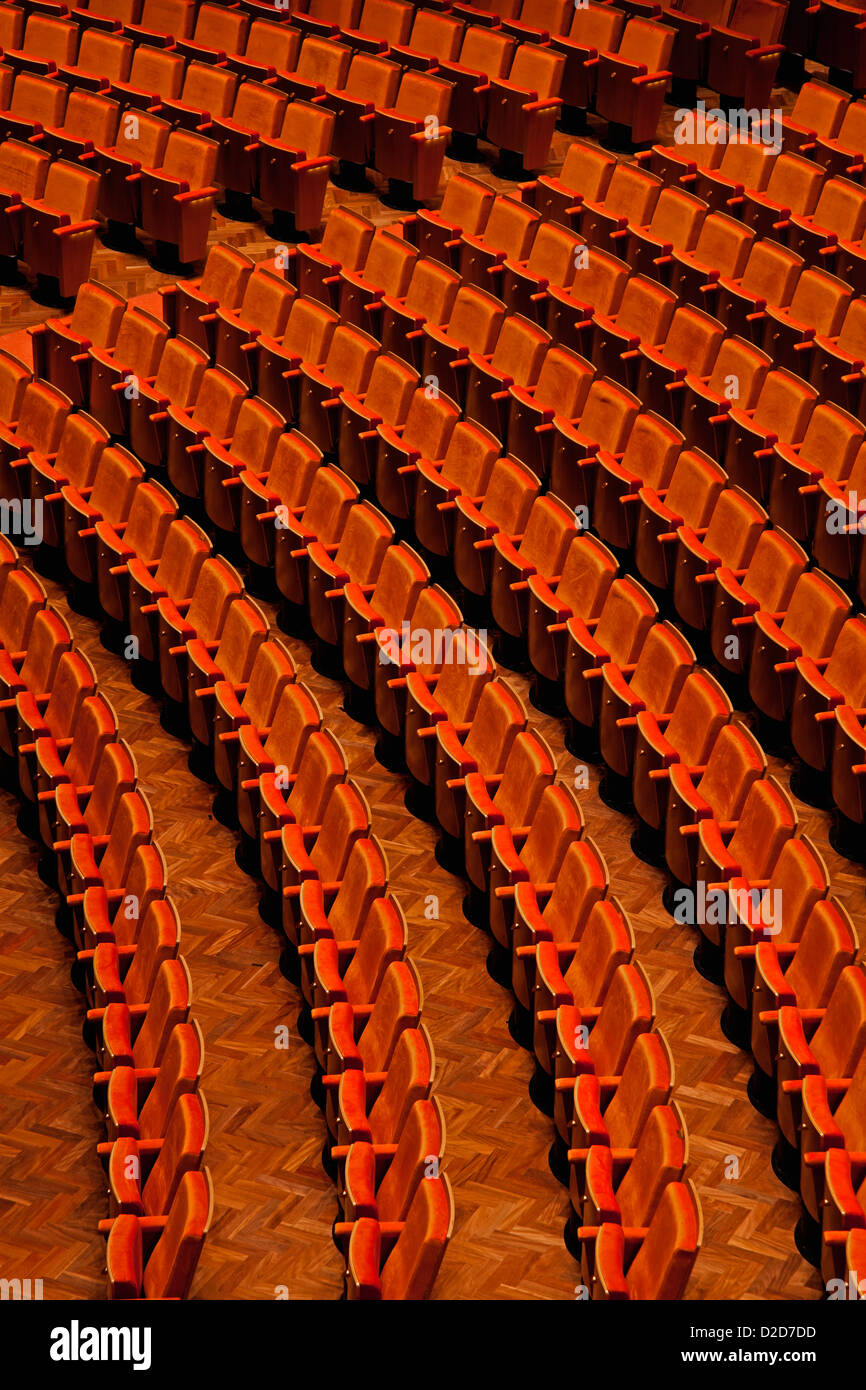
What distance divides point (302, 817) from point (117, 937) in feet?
0.47

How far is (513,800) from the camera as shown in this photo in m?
1.07

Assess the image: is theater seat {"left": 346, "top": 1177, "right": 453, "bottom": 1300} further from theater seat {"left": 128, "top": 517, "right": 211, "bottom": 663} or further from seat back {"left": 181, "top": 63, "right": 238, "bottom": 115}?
seat back {"left": 181, "top": 63, "right": 238, "bottom": 115}

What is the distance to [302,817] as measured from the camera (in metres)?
1.08

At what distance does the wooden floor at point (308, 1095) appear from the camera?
898mm

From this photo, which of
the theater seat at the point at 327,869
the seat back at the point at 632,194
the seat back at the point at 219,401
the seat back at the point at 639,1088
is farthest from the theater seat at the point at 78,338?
the seat back at the point at 639,1088

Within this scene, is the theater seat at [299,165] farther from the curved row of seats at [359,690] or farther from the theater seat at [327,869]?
the theater seat at [327,869]

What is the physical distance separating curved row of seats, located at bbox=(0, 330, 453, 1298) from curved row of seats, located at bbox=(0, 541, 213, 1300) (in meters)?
0.07

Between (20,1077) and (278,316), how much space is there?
0.76 metres

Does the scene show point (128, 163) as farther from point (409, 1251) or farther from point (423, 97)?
point (409, 1251)

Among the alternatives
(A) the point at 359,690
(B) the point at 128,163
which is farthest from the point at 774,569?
(B) the point at 128,163

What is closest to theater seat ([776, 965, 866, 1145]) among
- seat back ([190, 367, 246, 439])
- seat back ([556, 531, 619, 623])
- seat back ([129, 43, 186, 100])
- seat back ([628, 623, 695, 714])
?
seat back ([628, 623, 695, 714])

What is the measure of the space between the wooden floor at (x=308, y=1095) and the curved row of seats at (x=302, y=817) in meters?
0.03
